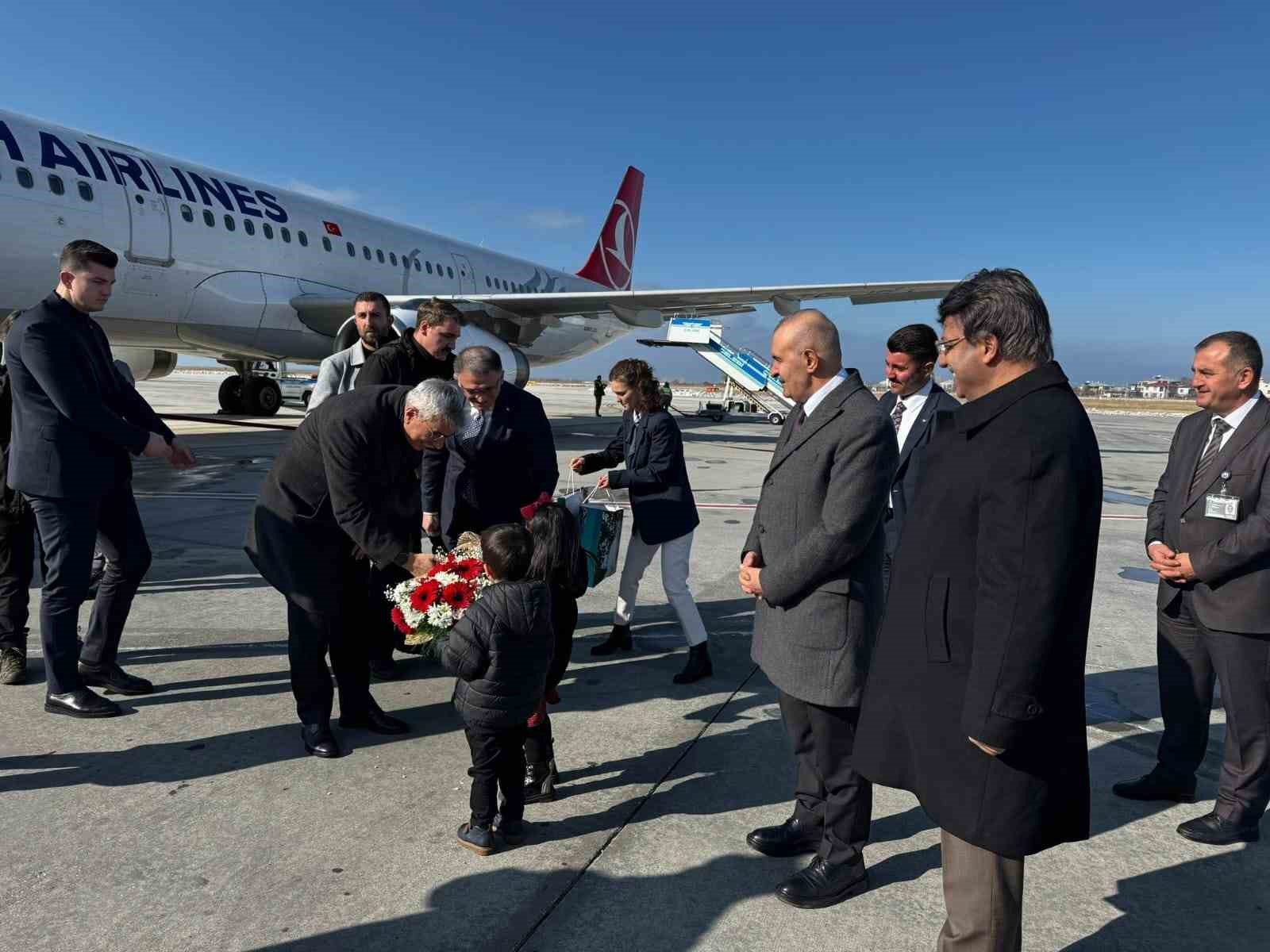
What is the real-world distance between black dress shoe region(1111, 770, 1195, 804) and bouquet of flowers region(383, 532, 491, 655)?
109 inches

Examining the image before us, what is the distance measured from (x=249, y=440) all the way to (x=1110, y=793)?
14.4 metres

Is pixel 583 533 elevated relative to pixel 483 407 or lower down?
lower down

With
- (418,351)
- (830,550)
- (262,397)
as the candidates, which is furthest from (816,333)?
(262,397)

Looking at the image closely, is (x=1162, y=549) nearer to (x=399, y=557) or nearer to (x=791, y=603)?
(x=791, y=603)

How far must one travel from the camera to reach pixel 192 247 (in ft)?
40.1

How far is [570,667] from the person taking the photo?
A: 450cm

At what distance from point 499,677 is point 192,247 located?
12.4m

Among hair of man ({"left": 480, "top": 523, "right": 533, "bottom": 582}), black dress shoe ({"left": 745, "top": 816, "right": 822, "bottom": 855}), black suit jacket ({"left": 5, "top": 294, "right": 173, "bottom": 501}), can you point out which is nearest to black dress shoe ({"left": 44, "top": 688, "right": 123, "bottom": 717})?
black suit jacket ({"left": 5, "top": 294, "right": 173, "bottom": 501})

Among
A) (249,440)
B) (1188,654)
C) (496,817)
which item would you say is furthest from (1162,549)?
(249,440)

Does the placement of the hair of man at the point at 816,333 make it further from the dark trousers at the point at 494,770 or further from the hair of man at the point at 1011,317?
the dark trousers at the point at 494,770

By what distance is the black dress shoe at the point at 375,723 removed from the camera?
11.8 feet

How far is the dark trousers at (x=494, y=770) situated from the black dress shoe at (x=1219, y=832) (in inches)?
99.0

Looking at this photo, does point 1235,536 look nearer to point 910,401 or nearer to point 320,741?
point 910,401

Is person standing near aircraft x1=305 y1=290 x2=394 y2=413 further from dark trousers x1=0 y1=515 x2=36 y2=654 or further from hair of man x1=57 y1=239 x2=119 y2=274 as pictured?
dark trousers x1=0 y1=515 x2=36 y2=654
